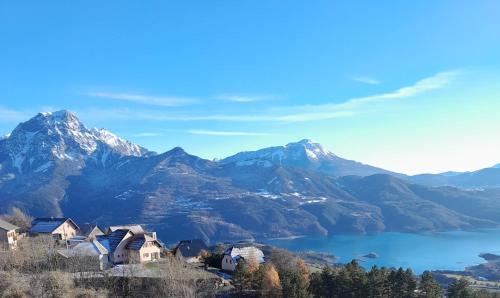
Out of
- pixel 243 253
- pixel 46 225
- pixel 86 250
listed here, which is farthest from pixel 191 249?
pixel 86 250

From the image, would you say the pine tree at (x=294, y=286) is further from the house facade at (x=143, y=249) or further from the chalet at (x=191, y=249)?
the chalet at (x=191, y=249)

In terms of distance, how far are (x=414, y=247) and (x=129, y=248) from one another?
14427 centimetres

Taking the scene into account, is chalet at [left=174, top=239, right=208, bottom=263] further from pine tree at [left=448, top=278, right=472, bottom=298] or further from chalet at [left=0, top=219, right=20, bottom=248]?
pine tree at [left=448, top=278, right=472, bottom=298]

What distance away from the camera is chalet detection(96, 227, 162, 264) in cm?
3844

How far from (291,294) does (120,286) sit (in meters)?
11.1

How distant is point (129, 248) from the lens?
1542 inches

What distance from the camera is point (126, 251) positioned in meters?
39.2

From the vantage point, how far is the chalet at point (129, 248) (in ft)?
126

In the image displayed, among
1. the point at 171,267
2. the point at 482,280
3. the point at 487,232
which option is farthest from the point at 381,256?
the point at 171,267

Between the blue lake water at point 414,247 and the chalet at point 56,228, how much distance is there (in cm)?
9290

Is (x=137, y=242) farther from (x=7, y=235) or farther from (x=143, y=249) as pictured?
(x=7, y=235)

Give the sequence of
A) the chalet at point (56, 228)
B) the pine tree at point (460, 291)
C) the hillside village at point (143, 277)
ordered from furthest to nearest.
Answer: the chalet at point (56, 228)
the pine tree at point (460, 291)
the hillside village at point (143, 277)

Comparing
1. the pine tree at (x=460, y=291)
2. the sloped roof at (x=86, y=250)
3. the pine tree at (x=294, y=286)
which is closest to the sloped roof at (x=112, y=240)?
the sloped roof at (x=86, y=250)

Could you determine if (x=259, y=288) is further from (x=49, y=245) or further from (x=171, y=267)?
(x=49, y=245)
